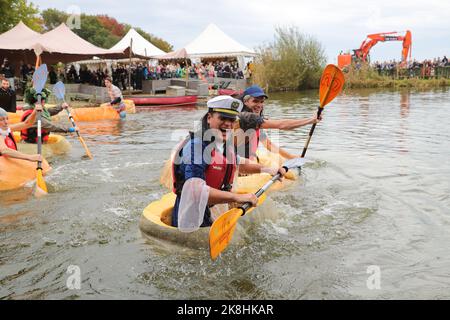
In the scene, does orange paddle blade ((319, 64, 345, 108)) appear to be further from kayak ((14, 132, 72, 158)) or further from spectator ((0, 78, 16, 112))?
spectator ((0, 78, 16, 112))

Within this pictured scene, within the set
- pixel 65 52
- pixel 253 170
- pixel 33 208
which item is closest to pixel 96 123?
pixel 65 52

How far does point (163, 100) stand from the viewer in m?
19.4

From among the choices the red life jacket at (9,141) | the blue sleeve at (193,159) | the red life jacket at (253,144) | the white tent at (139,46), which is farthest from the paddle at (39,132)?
the white tent at (139,46)

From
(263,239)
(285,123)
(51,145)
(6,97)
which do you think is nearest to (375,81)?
(6,97)

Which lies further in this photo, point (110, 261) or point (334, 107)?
point (334, 107)

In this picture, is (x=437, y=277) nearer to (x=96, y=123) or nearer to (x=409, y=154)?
(x=409, y=154)

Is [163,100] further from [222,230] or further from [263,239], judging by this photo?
[222,230]

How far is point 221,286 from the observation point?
12.4 ft

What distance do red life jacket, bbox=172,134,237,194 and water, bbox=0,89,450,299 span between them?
2.11ft

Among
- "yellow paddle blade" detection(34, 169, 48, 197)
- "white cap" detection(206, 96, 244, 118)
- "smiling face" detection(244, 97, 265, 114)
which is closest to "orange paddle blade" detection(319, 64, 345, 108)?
"smiling face" detection(244, 97, 265, 114)

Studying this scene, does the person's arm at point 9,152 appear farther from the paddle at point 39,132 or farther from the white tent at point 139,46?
the white tent at point 139,46

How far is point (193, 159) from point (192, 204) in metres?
0.39

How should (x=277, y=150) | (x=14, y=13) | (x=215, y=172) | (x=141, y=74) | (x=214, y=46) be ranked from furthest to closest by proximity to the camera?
(x=214, y=46) → (x=14, y=13) → (x=141, y=74) → (x=277, y=150) → (x=215, y=172)
